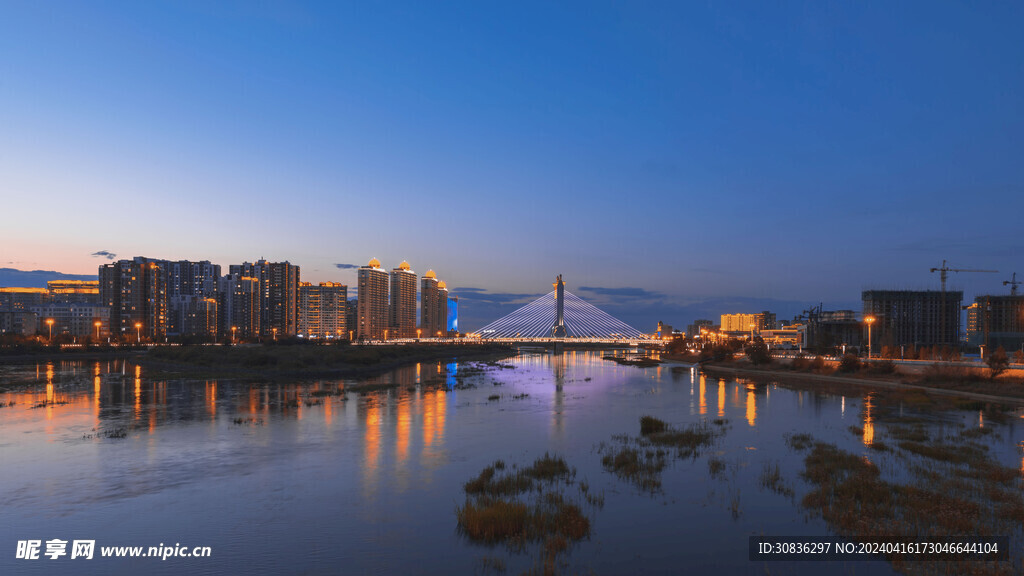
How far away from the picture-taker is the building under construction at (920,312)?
12912 cm

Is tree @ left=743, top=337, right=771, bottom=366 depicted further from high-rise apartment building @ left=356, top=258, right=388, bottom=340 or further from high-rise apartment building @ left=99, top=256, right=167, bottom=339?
high-rise apartment building @ left=356, top=258, right=388, bottom=340

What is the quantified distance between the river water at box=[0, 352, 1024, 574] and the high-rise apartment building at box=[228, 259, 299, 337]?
148934mm

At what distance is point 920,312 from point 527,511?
154 m

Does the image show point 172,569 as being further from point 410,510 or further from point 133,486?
point 133,486

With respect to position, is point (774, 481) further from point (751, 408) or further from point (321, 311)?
point (321, 311)

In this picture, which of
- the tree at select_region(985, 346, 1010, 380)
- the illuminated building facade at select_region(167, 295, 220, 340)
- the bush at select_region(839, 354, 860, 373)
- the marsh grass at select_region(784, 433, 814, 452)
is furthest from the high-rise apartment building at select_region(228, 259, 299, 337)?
the marsh grass at select_region(784, 433, 814, 452)

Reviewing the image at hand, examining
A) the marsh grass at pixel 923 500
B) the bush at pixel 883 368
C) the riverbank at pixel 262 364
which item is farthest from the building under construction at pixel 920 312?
the marsh grass at pixel 923 500

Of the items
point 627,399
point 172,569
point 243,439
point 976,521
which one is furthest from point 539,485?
point 627,399

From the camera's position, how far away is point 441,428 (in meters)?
24.6

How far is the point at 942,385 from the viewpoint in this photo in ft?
130

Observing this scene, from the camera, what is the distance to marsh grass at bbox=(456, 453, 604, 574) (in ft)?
36.5

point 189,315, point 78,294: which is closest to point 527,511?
point 189,315

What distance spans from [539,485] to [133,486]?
36.2 ft

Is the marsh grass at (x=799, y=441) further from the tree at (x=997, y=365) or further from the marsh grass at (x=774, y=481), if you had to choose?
the tree at (x=997, y=365)
